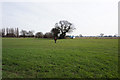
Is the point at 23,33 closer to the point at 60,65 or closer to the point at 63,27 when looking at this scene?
the point at 63,27

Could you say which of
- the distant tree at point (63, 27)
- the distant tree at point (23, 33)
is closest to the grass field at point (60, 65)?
→ the distant tree at point (63, 27)

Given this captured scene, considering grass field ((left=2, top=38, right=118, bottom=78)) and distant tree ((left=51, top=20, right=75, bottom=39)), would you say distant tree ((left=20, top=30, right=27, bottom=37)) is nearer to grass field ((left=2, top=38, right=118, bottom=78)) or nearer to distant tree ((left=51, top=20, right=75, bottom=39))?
distant tree ((left=51, top=20, right=75, bottom=39))

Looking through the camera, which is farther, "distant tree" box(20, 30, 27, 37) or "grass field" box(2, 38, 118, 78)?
"distant tree" box(20, 30, 27, 37)

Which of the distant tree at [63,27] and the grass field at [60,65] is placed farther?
the distant tree at [63,27]

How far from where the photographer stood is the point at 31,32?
3969 inches

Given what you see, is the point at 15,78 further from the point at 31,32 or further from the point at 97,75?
the point at 31,32

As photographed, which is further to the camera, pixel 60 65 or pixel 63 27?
pixel 63 27

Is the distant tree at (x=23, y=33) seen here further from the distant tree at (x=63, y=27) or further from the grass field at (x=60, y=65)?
the grass field at (x=60, y=65)

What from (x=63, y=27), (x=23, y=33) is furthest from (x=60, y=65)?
(x=23, y=33)

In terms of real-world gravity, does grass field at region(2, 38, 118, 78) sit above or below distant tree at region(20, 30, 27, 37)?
below

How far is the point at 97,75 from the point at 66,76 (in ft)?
5.33

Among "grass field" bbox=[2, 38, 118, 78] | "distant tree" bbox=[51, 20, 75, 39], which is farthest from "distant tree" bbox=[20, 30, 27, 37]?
"grass field" bbox=[2, 38, 118, 78]

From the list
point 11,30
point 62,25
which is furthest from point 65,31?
point 11,30

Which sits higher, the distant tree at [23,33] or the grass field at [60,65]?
the distant tree at [23,33]
